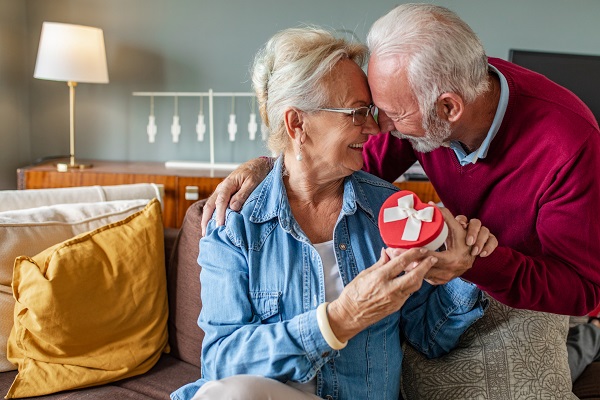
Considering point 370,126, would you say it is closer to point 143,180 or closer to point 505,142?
point 505,142

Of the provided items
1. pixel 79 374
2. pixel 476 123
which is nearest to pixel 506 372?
pixel 476 123

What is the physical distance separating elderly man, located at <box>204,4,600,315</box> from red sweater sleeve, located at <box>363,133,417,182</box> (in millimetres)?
276

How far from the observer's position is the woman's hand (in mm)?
1296

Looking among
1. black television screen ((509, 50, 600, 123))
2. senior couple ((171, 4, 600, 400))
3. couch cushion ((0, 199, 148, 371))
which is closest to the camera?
senior couple ((171, 4, 600, 400))

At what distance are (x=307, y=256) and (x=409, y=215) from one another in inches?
12.2

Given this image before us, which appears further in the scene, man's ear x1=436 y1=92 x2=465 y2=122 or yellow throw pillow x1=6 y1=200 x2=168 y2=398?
yellow throw pillow x1=6 y1=200 x2=168 y2=398

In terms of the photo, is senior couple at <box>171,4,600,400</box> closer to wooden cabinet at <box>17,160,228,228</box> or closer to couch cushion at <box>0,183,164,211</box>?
couch cushion at <box>0,183,164,211</box>

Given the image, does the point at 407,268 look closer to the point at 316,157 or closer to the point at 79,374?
the point at 316,157

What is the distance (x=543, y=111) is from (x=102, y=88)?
2.94m

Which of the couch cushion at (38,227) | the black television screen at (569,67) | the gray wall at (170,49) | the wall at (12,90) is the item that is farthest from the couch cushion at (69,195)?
the black television screen at (569,67)

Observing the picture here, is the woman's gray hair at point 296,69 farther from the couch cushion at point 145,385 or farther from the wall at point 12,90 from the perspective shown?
the wall at point 12,90

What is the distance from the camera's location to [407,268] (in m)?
1.32

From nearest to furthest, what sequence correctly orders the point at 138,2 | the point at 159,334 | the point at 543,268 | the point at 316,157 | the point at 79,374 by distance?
1. the point at 543,268
2. the point at 316,157
3. the point at 79,374
4. the point at 159,334
5. the point at 138,2

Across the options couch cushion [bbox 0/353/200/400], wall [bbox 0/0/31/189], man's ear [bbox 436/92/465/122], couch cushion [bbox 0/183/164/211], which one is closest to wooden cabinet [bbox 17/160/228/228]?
wall [bbox 0/0/31/189]
